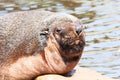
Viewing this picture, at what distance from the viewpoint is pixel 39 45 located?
15.5 ft

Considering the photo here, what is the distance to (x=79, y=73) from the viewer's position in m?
5.28

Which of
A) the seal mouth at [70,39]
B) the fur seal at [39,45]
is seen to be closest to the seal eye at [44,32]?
the fur seal at [39,45]

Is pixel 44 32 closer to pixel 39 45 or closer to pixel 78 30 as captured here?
pixel 39 45

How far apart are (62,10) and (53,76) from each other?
7680mm

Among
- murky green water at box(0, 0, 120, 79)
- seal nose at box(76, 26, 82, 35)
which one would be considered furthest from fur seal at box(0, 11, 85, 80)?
murky green water at box(0, 0, 120, 79)

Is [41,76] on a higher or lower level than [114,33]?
higher

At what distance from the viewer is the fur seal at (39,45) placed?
457 cm

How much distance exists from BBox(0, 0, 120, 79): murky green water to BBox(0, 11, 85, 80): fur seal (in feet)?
7.66

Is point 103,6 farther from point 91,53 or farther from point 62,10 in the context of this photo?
point 91,53

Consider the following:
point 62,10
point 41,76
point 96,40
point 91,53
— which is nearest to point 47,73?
point 41,76

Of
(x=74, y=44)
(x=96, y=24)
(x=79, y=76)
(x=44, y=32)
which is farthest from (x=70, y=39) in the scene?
(x=96, y=24)

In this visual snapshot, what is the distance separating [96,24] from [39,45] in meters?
5.74

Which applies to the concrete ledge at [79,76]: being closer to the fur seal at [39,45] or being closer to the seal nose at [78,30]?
the fur seal at [39,45]

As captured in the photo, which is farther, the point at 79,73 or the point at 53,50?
the point at 79,73
